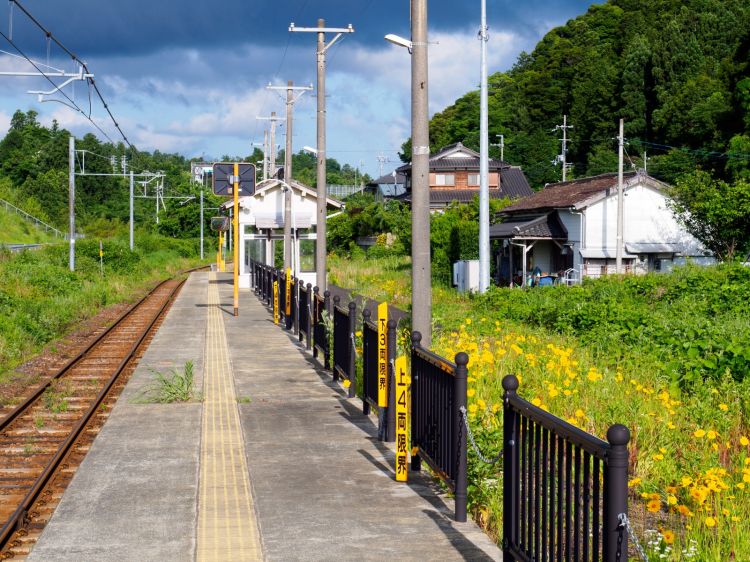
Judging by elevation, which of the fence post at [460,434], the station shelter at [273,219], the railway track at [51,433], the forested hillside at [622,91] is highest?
the forested hillside at [622,91]

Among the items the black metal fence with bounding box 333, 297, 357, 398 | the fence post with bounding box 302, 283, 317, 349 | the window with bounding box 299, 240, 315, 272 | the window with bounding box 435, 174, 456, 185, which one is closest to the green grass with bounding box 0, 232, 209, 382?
the fence post with bounding box 302, 283, 317, 349

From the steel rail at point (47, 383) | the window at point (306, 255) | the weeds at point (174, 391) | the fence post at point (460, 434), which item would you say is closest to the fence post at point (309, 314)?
the steel rail at point (47, 383)

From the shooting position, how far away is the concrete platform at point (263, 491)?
636 centimetres

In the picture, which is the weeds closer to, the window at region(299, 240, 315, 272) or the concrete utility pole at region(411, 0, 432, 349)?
the concrete utility pole at region(411, 0, 432, 349)

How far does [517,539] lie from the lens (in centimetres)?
548

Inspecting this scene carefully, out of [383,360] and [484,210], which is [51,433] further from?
[484,210]

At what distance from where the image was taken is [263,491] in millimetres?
7797

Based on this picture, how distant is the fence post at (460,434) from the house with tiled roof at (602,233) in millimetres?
30890

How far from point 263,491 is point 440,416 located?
164cm

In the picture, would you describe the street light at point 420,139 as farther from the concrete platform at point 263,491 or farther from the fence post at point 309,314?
the fence post at point 309,314

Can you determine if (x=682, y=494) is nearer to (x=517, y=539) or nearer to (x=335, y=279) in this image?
(x=517, y=539)

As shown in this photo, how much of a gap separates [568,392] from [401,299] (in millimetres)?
21354

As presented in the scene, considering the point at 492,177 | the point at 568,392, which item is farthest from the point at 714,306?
the point at 492,177

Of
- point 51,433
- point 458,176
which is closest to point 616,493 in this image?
point 51,433
